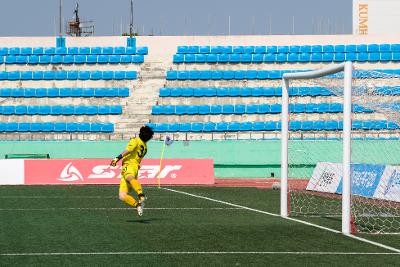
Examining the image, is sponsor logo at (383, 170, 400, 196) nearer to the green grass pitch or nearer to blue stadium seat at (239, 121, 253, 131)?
the green grass pitch

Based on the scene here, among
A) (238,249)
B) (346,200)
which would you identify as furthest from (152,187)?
(238,249)

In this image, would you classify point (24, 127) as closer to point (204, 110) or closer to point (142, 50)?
point (142, 50)

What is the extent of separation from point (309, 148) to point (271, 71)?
29.4 ft

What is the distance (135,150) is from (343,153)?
4277 mm

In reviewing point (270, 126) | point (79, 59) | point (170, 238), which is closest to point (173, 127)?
point (270, 126)

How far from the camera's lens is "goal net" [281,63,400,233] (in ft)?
61.2

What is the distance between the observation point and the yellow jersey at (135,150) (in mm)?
18391

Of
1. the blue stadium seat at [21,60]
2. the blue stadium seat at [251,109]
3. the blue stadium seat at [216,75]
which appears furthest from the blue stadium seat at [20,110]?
the blue stadium seat at [251,109]

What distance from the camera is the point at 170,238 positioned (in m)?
15.0

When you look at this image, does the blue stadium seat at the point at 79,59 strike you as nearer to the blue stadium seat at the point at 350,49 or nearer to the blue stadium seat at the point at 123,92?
the blue stadium seat at the point at 123,92

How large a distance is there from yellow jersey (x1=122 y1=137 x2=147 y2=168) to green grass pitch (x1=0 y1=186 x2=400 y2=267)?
47.7 inches

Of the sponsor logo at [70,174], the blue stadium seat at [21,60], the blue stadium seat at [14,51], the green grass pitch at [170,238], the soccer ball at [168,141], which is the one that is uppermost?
the blue stadium seat at [14,51]

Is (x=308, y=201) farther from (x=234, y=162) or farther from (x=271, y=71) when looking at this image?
(x=271, y=71)

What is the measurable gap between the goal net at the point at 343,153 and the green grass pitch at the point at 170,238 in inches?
43.6
